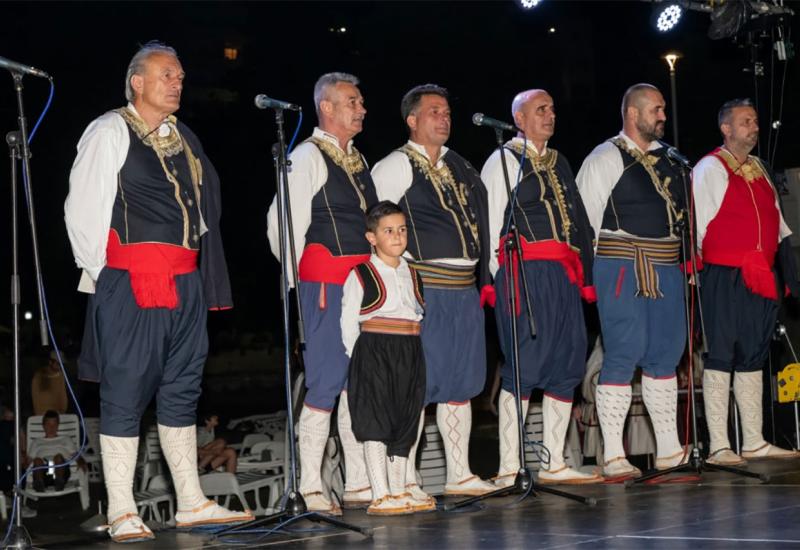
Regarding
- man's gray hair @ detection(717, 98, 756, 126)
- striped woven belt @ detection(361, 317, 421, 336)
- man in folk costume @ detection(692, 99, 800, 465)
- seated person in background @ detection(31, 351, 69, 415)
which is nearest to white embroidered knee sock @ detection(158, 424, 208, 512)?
striped woven belt @ detection(361, 317, 421, 336)

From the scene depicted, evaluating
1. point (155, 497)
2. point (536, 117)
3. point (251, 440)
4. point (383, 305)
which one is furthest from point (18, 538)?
point (251, 440)

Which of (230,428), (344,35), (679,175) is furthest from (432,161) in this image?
(230,428)

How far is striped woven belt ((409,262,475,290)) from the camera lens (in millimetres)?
5430

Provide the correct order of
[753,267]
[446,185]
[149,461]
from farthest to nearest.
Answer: [149,461] < [753,267] < [446,185]

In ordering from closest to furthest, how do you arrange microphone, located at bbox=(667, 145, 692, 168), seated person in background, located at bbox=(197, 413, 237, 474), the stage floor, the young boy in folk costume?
the stage floor < the young boy in folk costume < microphone, located at bbox=(667, 145, 692, 168) < seated person in background, located at bbox=(197, 413, 237, 474)

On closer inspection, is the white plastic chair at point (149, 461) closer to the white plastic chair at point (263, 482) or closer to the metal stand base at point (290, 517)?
the white plastic chair at point (263, 482)

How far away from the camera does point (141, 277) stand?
14.7 feet

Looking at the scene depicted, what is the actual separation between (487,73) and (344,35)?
1.19 meters

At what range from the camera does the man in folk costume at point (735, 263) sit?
248 inches

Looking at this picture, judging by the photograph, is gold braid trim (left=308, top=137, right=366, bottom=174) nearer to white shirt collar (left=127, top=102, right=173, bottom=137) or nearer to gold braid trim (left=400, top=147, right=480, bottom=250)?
gold braid trim (left=400, top=147, right=480, bottom=250)

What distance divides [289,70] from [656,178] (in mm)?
4737

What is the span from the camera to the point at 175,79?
4.66m

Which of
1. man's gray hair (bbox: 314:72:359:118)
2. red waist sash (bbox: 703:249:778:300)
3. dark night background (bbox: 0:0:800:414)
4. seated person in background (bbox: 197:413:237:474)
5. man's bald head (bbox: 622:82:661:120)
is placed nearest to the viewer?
man's gray hair (bbox: 314:72:359:118)

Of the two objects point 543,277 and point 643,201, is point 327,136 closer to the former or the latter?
point 543,277
